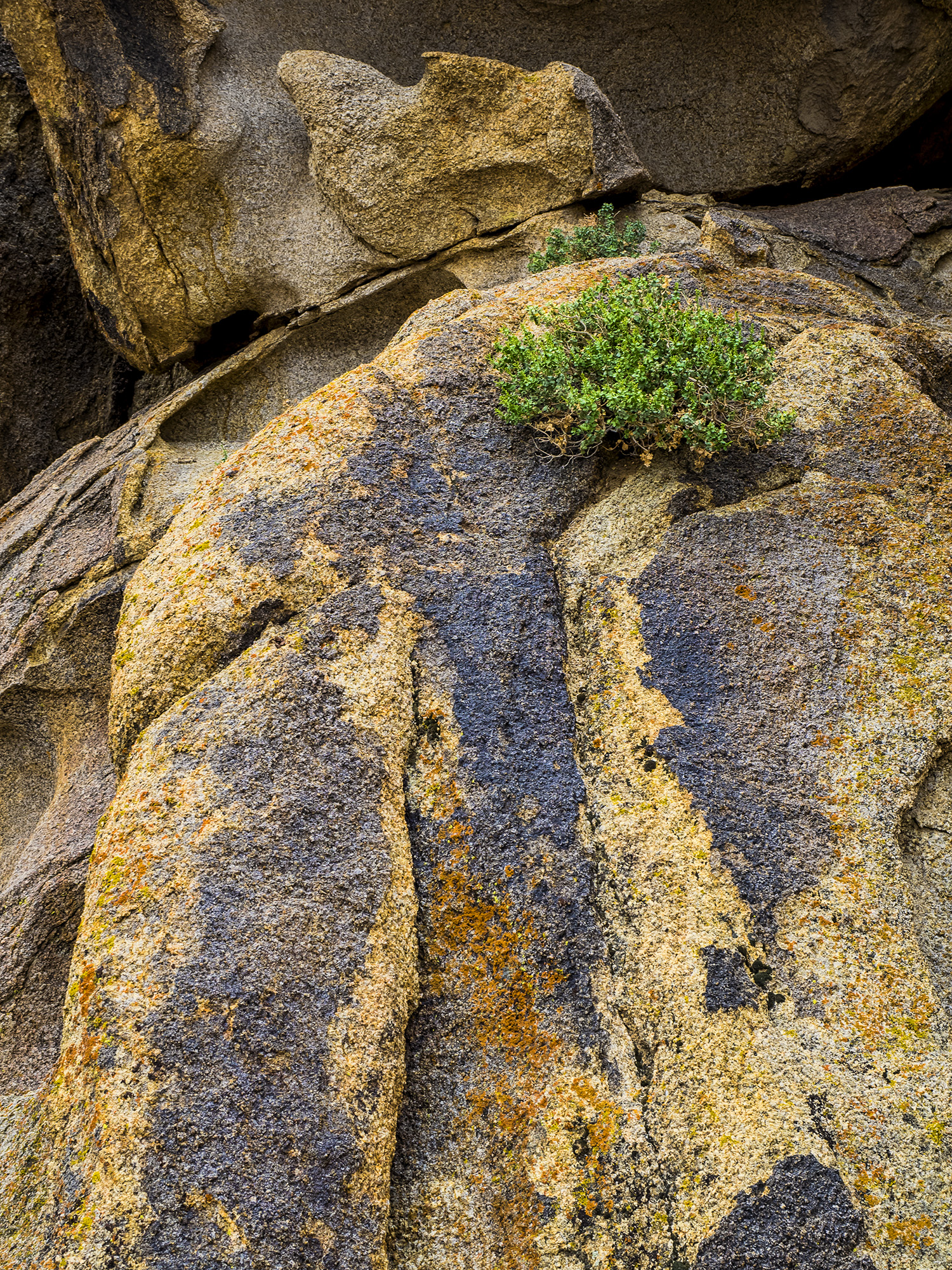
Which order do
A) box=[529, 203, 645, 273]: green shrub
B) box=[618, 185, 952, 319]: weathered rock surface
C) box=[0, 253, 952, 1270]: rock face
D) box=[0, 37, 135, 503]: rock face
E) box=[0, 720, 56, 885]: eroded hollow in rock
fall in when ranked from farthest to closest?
1. box=[0, 37, 135, 503]: rock face
2. box=[618, 185, 952, 319]: weathered rock surface
3. box=[529, 203, 645, 273]: green shrub
4. box=[0, 720, 56, 885]: eroded hollow in rock
5. box=[0, 253, 952, 1270]: rock face

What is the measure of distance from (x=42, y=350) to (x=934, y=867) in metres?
10.6

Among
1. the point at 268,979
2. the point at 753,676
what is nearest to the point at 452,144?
the point at 753,676

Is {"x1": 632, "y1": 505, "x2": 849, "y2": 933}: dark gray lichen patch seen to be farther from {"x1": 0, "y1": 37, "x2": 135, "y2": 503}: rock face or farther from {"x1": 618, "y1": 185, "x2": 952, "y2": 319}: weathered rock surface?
{"x1": 0, "y1": 37, "x2": 135, "y2": 503}: rock face

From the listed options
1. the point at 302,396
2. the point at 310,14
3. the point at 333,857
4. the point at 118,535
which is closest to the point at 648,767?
the point at 333,857

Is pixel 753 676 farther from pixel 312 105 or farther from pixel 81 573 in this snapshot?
pixel 312 105

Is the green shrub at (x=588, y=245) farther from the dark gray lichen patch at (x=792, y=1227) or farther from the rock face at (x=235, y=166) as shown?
the dark gray lichen patch at (x=792, y=1227)

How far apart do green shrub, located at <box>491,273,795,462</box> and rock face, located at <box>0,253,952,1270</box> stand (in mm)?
180

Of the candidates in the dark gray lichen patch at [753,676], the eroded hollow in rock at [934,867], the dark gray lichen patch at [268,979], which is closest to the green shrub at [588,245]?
the dark gray lichen patch at [753,676]

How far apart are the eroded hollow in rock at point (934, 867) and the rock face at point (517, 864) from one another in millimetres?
17

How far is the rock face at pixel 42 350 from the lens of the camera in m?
9.71

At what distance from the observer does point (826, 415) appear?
4602mm

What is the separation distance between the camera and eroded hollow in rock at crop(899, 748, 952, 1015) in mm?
3346

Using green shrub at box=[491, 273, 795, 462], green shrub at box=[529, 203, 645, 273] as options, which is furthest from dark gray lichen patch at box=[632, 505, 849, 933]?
green shrub at box=[529, 203, 645, 273]

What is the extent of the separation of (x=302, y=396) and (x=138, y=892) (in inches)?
233
